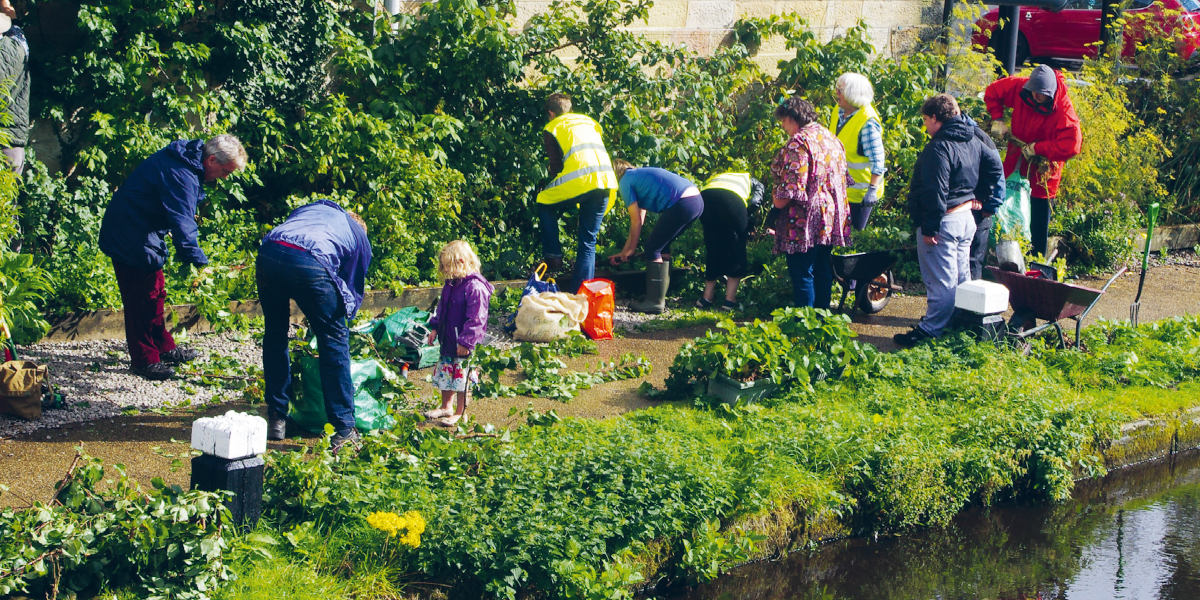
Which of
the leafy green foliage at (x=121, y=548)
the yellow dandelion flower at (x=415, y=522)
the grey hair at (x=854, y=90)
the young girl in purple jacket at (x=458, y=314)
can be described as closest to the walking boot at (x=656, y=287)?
the grey hair at (x=854, y=90)

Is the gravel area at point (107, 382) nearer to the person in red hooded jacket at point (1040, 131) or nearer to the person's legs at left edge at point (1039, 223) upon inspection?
the person in red hooded jacket at point (1040, 131)

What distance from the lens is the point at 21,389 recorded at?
6.37m

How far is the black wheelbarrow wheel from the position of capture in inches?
371

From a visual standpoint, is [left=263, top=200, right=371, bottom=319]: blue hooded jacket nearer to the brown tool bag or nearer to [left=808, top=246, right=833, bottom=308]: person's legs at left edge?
the brown tool bag

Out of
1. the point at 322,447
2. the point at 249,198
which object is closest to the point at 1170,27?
the point at 249,198

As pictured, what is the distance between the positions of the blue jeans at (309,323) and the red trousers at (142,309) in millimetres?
1346

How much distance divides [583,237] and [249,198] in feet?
9.58

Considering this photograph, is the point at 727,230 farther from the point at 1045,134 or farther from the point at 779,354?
the point at 1045,134

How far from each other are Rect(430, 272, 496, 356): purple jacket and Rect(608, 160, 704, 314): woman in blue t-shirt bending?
294 centimetres

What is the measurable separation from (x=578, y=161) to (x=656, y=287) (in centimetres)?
124

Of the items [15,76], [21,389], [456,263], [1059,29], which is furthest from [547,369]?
[1059,29]

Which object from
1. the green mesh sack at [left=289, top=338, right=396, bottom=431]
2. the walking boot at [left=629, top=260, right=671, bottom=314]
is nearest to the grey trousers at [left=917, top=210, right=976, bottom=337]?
the walking boot at [left=629, top=260, right=671, bottom=314]

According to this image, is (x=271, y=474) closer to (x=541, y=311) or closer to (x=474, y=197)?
(x=541, y=311)

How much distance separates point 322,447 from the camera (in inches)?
217
